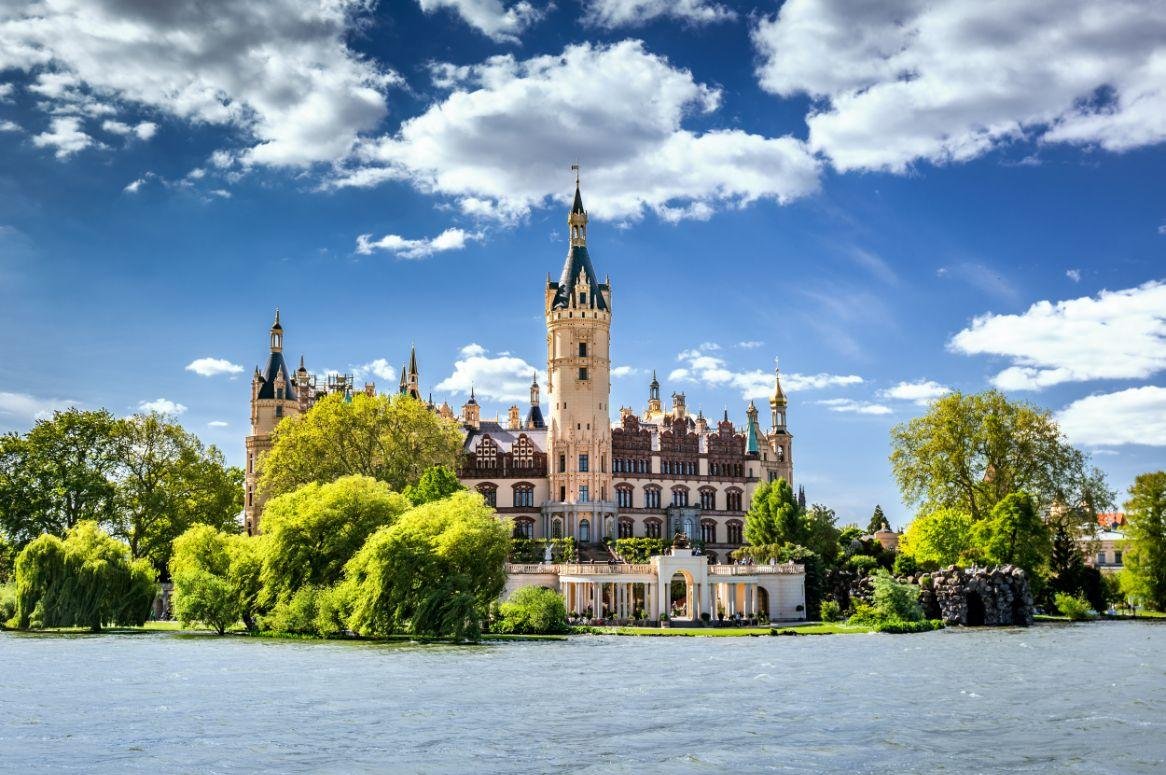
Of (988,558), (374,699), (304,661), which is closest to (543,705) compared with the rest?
(374,699)

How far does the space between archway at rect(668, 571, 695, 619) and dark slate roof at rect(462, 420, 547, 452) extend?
89.7 ft

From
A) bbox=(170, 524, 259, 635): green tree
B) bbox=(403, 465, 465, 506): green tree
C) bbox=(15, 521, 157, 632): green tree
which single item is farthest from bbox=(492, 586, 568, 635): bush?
bbox=(15, 521, 157, 632): green tree

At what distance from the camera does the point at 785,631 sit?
220 feet

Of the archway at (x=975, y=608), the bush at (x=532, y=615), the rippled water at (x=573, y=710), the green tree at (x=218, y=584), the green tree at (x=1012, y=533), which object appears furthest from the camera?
the green tree at (x=1012, y=533)

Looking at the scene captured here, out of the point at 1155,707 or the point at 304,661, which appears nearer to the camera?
the point at 1155,707

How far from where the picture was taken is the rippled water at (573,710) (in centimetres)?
2477

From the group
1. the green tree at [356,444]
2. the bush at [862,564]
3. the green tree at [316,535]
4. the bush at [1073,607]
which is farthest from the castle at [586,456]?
the green tree at [316,535]

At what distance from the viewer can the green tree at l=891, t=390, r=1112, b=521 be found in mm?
86125

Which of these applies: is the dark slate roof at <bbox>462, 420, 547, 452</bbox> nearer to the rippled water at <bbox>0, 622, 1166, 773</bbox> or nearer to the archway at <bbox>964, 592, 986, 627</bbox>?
the archway at <bbox>964, 592, 986, 627</bbox>

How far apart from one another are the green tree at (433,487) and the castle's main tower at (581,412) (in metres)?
21.5

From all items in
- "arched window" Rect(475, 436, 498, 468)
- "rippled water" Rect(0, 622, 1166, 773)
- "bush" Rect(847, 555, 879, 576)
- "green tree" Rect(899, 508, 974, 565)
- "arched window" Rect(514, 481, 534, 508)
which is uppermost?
"arched window" Rect(475, 436, 498, 468)

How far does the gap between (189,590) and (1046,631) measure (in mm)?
48692

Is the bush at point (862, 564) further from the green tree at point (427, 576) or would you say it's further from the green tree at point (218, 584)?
the green tree at point (218, 584)

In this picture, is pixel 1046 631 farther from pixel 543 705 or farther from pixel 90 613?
pixel 90 613
